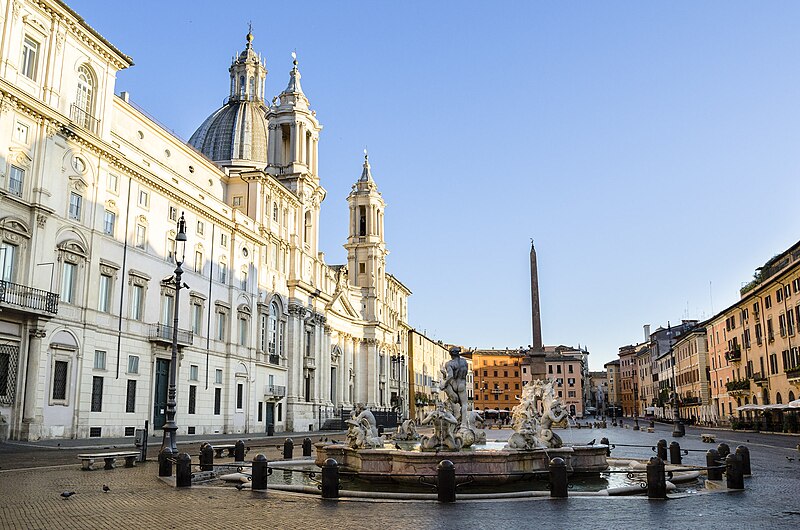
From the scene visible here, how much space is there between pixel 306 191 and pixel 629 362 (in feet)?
319

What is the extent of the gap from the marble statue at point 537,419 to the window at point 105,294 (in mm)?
22081

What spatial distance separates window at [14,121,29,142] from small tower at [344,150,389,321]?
5863 cm

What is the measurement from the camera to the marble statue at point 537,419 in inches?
672

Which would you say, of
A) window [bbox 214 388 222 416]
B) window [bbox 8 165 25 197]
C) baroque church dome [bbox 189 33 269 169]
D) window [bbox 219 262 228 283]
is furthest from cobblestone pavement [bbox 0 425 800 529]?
baroque church dome [bbox 189 33 269 169]

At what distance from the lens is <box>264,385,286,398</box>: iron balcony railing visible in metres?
51.9

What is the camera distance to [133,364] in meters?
36.7

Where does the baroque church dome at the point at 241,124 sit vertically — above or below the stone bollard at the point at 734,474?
above

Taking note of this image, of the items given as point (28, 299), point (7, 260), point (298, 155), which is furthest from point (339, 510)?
point (298, 155)

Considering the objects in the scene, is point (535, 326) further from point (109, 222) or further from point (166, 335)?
point (109, 222)

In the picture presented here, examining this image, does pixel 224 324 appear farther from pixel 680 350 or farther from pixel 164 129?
pixel 680 350

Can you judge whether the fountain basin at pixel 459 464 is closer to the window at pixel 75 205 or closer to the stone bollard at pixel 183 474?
the stone bollard at pixel 183 474

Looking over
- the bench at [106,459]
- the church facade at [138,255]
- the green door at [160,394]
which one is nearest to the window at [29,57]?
the church facade at [138,255]

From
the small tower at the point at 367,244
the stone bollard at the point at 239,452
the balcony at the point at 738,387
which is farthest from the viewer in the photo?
the small tower at the point at 367,244

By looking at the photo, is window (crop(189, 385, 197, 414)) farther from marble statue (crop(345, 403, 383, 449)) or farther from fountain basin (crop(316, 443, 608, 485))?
fountain basin (crop(316, 443, 608, 485))
